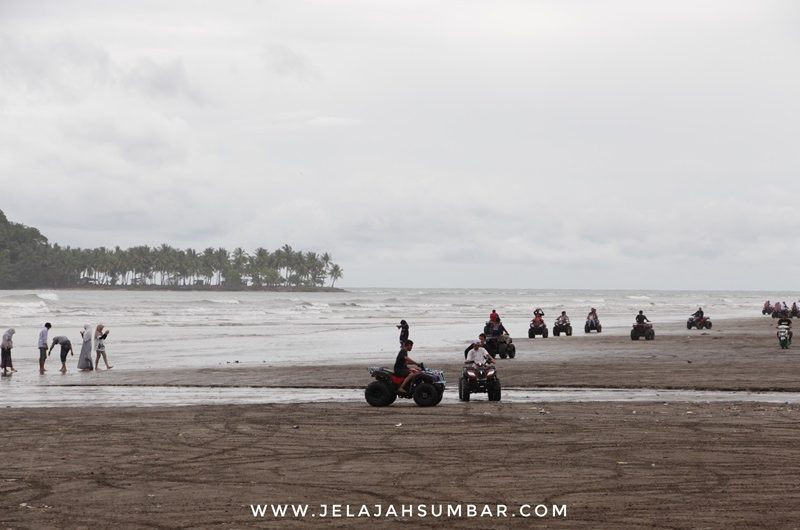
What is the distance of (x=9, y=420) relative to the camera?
20219mm

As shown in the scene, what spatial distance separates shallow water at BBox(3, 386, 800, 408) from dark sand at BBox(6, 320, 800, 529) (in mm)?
1333

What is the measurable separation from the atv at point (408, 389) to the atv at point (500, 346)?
15658 mm

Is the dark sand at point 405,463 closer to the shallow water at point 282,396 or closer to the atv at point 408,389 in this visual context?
the atv at point 408,389

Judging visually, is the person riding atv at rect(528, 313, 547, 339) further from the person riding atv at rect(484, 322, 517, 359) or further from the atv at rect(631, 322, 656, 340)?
the person riding atv at rect(484, 322, 517, 359)

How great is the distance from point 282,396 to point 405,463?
35.8 ft

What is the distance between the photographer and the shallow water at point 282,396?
23406mm

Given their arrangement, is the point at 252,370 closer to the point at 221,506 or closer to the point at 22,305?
the point at 221,506

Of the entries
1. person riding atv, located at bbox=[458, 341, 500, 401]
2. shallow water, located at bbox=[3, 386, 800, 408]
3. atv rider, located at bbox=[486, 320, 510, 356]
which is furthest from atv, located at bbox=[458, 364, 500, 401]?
atv rider, located at bbox=[486, 320, 510, 356]

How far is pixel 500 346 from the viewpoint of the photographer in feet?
125

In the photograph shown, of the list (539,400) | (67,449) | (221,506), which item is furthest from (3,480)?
(539,400)

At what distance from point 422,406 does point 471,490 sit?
31.1 ft

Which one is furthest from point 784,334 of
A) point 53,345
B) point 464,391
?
point 53,345

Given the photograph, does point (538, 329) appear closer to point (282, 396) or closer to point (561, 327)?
point (561, 327)

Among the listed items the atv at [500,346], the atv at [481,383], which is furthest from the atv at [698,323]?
the atv at [481,383]
